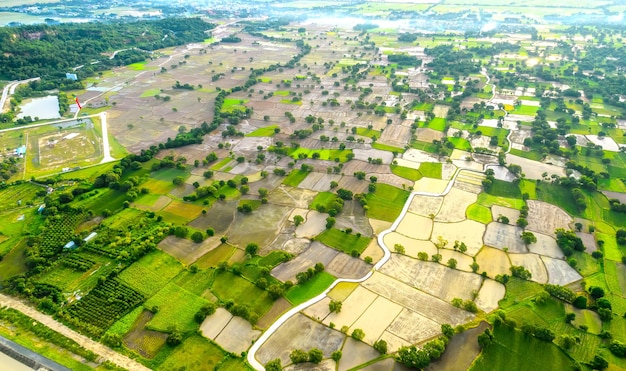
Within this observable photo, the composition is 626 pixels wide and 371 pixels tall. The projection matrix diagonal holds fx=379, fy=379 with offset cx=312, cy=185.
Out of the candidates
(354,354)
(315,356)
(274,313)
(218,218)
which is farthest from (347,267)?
(218,218)

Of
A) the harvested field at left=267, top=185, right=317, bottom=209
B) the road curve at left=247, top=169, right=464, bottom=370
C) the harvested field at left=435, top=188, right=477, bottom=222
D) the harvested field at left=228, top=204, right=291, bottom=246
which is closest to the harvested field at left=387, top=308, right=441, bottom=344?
the road curve at left=247, top=169, right=464, bottom=370

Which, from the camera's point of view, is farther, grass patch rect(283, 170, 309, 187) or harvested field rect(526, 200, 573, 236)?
grass patch rect(283, 170, 309, 187)

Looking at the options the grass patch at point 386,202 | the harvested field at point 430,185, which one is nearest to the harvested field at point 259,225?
the grass patch at point 386,202

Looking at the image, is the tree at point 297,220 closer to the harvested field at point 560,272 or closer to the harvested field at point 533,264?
the harvested field at point 533,264

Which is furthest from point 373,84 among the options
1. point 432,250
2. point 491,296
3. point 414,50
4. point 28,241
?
point 28,241

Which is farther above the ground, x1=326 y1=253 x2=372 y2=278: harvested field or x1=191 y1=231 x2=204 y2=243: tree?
x1=326 y1=253 x2=372 y2=278: harvested field

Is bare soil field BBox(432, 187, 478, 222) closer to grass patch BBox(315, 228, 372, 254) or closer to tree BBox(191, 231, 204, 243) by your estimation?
grass patch BBox(315, 228, 372, 254)
